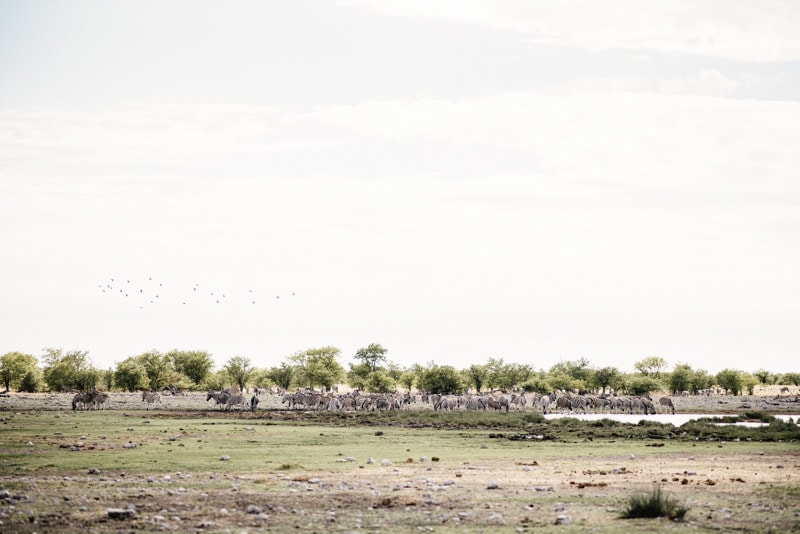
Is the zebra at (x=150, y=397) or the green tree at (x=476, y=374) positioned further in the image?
the green tree at (x=476, y=374)

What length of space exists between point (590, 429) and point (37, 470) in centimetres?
2989

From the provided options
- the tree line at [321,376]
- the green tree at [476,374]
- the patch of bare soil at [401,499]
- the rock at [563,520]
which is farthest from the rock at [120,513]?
the green tree at [476,374]

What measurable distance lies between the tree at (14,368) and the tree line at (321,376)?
0.17 m

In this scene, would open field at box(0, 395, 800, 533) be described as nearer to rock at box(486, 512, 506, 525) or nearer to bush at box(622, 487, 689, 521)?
rock at box(486, 512, 506, 525)

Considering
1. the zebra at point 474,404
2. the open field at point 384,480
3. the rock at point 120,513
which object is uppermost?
the zebra at point 474,404

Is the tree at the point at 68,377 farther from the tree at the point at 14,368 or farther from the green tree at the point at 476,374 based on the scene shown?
the green tree at the point at 476,374

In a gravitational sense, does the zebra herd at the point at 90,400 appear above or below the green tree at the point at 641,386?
below

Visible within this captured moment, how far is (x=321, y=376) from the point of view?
146m

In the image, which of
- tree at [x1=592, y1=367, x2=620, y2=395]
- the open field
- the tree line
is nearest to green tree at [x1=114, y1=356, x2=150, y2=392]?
the tree line

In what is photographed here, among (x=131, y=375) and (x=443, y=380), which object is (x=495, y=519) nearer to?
(x=443, y=380)

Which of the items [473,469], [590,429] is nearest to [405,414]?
[590,429]

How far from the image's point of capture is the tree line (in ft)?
436

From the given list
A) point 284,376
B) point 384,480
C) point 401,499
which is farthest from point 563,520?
point 284,376

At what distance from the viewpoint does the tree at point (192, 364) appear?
156375mm
